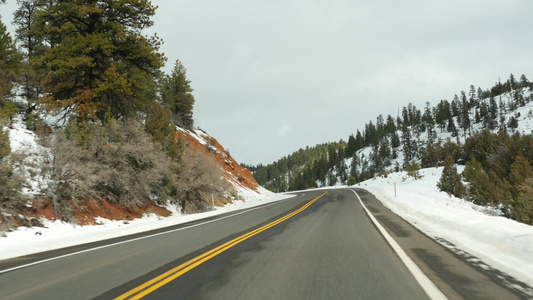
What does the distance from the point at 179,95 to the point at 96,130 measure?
101ft

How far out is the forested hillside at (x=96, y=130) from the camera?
41.4 feet

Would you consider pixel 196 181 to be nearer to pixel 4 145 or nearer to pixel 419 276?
pixel 4 145

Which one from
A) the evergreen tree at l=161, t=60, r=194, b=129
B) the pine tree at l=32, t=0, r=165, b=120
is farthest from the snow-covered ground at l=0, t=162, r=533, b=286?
the evergreen tree at l=161, t=60, r=194, b=129

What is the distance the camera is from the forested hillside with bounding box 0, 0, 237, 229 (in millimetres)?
12625

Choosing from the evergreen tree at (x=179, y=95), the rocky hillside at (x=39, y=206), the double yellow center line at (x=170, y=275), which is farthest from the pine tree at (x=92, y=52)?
the evergreen tree at (x=179, y=95)

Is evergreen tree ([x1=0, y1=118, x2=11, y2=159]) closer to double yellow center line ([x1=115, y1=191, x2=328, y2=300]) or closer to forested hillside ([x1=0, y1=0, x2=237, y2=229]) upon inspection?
forested hillside ([x1=0, y1=0, x2=237, y2=229])

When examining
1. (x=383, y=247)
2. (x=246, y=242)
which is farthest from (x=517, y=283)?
(x=246, y=242)

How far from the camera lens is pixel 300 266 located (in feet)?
17.1

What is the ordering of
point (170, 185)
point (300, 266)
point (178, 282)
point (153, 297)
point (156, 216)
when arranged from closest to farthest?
point (153, 297) < point (178, 282) < point (300, 266) < point (156, 216) < point (170, 185)

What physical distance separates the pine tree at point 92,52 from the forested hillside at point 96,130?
0.19ft

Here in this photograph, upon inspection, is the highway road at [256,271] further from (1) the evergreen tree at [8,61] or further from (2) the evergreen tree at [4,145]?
(1) the evergreen tree at [8,61]

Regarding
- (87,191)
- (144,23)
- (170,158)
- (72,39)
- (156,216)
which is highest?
(144,23)

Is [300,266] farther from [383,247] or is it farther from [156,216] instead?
[156,216]

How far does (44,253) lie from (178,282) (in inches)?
202
